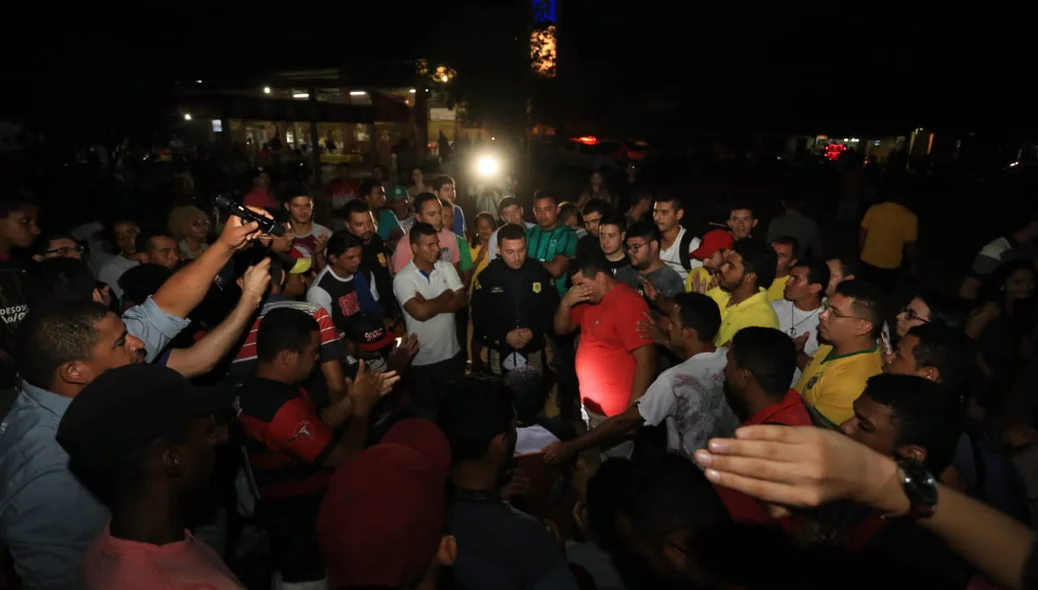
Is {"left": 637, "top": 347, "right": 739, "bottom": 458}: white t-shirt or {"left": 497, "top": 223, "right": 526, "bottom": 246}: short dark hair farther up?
{"left": 497, "top": 223, "right": 526, "bottom": 246}: short dark hair

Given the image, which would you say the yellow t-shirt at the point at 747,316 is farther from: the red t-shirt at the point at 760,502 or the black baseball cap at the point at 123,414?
the black baseball cap at the point at 123,414

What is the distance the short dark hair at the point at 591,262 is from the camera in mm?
4242

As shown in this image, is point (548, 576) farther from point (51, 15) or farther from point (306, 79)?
point (306, 79)

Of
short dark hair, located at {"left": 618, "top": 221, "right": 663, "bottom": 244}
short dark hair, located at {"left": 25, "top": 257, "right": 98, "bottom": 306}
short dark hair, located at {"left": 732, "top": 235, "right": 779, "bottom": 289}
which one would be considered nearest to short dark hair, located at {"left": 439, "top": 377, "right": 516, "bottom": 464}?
short dark hair, located at {"left": 732, "top": 235, "right": 779, "bottom": 289}

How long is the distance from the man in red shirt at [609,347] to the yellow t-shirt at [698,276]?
1466mm

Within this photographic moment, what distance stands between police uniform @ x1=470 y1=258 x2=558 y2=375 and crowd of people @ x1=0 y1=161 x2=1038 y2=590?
28 mm

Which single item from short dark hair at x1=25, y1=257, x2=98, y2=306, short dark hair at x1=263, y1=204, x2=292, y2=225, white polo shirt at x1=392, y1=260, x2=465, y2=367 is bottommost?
white polo shirt at x1=392, y1=260, x2=465, y2=367

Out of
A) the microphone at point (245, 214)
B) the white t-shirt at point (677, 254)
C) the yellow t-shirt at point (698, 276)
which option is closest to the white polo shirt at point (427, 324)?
the microphone at point (245, 214)

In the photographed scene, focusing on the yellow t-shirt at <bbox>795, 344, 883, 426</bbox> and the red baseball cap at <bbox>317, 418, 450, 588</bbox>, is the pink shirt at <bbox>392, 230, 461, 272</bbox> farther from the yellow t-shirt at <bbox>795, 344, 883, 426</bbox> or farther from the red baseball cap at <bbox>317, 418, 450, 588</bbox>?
the red baseball cap at <bbox>317, 418, 450, 588</bbox>

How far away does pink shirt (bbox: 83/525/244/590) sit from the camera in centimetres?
160

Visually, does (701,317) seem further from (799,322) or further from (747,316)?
(799,322)

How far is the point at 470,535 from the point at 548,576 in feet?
1.04

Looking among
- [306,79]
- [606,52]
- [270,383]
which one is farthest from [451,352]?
[606,52]

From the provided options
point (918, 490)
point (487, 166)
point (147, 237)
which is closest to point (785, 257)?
point (918, 490)
